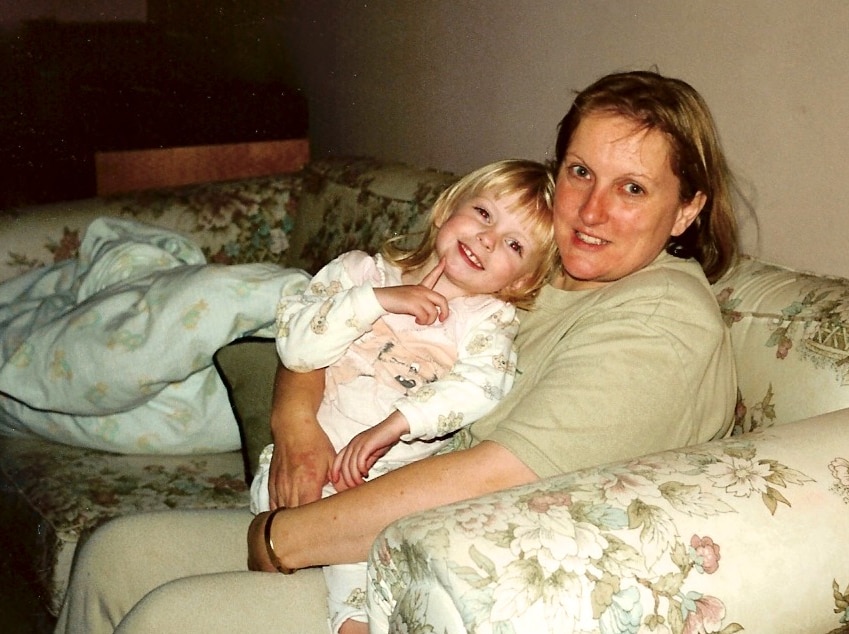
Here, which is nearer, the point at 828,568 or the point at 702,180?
the point at 828,568

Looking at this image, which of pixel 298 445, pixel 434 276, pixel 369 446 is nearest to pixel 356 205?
pixel 434 276

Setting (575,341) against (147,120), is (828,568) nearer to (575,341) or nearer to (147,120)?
(575,341)

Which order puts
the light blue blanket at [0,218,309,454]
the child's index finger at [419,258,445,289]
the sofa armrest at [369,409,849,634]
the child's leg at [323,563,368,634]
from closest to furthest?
the sofa armrest at [369,409,849,634]
the child's leg at [323,563,368,634]
the child's index finger at [419,258,445,289]
the light blue blanket at [0,218,309,454]

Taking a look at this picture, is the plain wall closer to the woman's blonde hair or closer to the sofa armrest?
the woman's blonde hair

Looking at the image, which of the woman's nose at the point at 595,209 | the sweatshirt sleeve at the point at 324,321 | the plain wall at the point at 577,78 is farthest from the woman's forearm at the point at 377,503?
the plain wall at the point at 577,78

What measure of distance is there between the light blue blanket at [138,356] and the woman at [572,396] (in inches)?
16.4

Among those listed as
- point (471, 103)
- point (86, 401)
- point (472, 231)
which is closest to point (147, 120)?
point (471, 103)

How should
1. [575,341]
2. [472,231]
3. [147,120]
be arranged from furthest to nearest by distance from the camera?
1. [147,120]
2. [472,231]
3. [575,341]

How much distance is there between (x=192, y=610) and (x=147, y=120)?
8.29 ft

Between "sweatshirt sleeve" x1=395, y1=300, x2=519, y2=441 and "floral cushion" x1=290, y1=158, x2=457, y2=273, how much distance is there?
749mm

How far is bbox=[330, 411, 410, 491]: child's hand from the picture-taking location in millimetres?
1319

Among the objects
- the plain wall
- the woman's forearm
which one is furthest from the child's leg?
the plain wall

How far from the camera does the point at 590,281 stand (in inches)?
54.1

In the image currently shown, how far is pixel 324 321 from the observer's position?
1.43m
